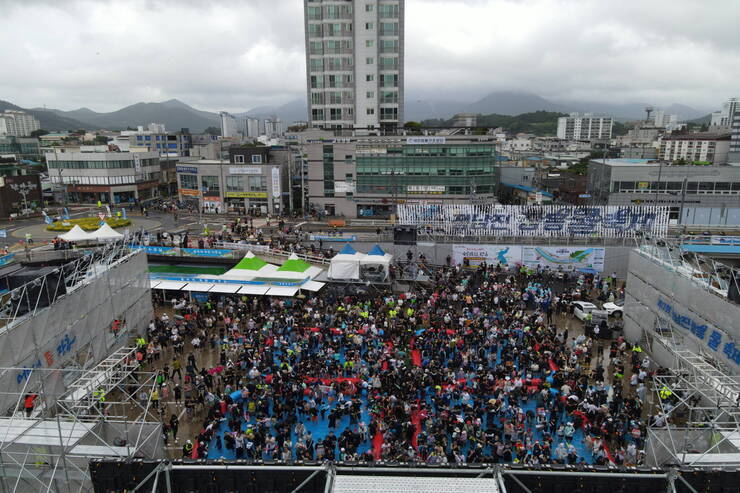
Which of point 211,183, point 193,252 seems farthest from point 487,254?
point 211,183

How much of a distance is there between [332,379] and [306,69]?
171ft

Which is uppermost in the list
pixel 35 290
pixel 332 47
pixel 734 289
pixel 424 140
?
pixel 332 47

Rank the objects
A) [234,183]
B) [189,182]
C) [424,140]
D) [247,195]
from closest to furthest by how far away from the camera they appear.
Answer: [424,140]
[247,195]
[234,183]
[189,182]

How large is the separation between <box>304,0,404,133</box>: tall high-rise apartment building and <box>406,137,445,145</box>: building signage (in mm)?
7328

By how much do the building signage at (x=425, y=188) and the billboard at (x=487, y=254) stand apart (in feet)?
70.4

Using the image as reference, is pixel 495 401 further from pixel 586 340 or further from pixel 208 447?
pixel 208 447

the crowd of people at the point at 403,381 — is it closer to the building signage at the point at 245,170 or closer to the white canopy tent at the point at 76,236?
the white canopy tent at the point at 76,236

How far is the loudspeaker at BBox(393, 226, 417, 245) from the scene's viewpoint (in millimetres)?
31906

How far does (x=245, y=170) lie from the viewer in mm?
55125

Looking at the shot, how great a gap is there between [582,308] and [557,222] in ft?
31.7

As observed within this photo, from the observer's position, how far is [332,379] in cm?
1784

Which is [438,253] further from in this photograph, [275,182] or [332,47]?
[332,47]

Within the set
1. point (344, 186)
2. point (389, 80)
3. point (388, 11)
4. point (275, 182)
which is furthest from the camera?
point (389, 80)

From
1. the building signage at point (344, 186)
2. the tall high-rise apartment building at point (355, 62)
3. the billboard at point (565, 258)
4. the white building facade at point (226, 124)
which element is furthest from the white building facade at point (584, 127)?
the billboard at point (565, 258)
